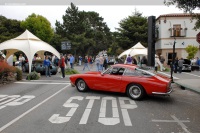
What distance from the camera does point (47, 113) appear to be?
298 inches

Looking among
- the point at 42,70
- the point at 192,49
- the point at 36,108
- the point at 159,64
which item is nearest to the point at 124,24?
the point at 192,49

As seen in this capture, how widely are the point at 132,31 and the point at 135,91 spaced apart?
3268 cm

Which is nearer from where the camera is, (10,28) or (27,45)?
(27,45)

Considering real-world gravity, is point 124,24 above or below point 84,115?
above

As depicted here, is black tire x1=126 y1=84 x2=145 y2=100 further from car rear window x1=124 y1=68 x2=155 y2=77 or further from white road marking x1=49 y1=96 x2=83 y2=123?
white road marking x1=49 y1=96 x2=83 y2=123

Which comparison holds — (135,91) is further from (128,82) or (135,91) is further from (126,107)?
(126,107)

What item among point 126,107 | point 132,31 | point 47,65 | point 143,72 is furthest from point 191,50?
point 126,107

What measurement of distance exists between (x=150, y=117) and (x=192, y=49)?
2738 centimetres

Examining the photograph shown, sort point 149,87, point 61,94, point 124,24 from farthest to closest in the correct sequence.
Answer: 1. point 124,24
2. point 61,94
3. point 149,87

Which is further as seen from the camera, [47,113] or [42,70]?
[42,70]

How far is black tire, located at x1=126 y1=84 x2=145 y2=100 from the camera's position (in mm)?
9805

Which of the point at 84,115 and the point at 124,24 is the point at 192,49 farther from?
the point at 84,115

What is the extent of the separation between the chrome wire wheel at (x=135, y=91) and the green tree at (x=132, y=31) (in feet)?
103

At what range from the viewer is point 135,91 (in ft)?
33.0
